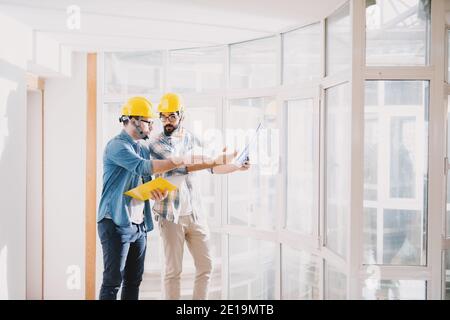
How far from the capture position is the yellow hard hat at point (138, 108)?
3717mm

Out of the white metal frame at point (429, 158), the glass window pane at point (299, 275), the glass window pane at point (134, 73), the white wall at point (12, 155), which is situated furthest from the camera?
the glass window pane at point (134, 73)

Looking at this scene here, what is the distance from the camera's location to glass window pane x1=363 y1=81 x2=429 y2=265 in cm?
307

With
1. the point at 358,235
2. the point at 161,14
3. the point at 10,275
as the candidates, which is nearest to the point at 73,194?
the point at 10,275

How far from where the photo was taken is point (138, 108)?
148 inches

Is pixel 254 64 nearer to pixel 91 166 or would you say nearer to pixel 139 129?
pixel 139 129

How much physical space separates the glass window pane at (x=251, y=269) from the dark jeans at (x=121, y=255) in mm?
861

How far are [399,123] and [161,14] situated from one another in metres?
1.67

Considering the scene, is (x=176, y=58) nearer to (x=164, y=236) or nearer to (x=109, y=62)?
(x=109, y=62)

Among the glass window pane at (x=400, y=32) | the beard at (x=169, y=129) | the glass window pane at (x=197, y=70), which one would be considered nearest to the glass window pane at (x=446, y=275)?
the glass window pane at (x=400, y=32)

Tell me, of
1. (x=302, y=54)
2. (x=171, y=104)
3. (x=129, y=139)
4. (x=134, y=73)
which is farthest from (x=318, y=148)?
(x=134, y=73)

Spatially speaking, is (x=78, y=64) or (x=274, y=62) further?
(x=78, y=64)

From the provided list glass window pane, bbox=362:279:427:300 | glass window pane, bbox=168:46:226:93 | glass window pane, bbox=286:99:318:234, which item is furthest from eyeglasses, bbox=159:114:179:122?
glass window pane, bbox=362:279:427:300

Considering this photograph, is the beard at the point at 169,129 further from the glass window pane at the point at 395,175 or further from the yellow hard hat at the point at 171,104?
the glass window pane at the point at 395,175

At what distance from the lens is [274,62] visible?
13.1ft
